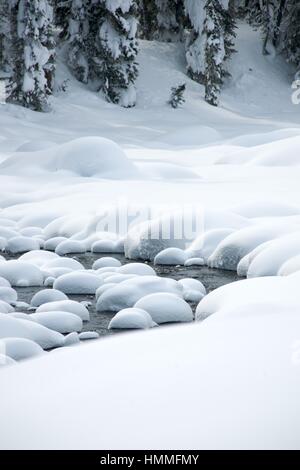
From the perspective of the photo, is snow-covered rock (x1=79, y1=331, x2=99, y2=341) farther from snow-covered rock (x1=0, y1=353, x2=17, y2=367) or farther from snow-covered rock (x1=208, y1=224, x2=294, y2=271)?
snow-covered rock (x1=208, y1=224, x2=294, y2=271)

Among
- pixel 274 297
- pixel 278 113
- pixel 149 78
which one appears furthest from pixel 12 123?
pixel 274 297

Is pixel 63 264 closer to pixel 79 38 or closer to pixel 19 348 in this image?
pixel 19 348

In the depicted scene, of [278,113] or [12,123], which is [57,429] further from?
[278,113]

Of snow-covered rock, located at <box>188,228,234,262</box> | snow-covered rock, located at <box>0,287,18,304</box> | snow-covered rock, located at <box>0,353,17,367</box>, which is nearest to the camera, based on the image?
snow-covered rock, located at <box>0,353,17,367</box>

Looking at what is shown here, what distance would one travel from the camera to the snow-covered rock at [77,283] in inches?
225

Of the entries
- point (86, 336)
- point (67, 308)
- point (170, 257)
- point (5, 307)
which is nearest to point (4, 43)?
point (170, 257)

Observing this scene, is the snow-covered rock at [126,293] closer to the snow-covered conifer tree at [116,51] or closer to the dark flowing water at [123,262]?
the dark flowing water at [123,262]

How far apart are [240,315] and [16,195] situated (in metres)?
6.32

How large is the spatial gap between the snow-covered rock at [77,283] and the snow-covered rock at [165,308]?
802 millimetres

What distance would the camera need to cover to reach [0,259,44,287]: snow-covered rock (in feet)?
19.4

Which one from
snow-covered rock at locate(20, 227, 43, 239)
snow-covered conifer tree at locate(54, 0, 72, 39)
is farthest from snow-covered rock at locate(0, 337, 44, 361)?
snow-covered conifer tree at locate(54, 0, 72, 39)

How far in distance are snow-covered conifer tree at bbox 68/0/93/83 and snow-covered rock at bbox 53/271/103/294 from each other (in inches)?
628

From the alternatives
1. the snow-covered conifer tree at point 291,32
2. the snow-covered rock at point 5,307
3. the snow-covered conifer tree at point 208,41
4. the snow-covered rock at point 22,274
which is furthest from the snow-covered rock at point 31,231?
the snow-covered conifer tree at point 291,32

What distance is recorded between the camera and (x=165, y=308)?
193 inches
